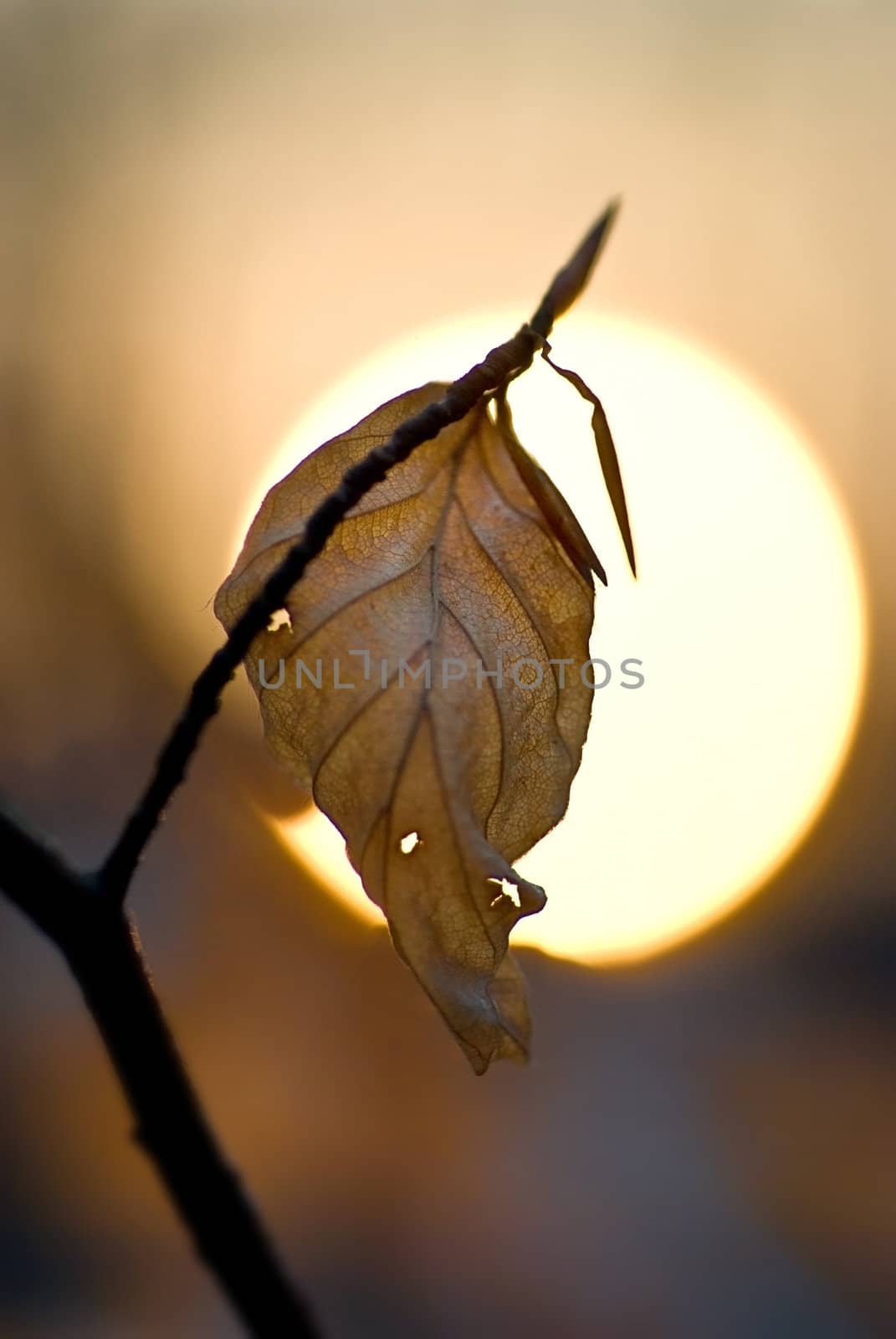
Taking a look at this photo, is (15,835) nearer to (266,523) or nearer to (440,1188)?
(266,523)

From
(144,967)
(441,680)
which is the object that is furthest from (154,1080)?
(441,680)

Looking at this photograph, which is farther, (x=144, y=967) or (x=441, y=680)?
(x=441, y=680)

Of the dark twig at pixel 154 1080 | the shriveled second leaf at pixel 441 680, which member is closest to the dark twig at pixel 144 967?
the dark twig at pixel 154 1080

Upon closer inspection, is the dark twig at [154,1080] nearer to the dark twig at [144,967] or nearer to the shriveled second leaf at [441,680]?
the dark twig at [144,967]

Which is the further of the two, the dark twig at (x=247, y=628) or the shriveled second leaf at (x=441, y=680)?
the shriveled second leaf at (x=441, y=680)

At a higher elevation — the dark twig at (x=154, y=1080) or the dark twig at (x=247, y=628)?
the dark twig at (x=247, y=628)

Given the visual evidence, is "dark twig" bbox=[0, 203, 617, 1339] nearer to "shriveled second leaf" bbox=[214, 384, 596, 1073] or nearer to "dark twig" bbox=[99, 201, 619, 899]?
"dark twig" bbox=[99, 201, 619, 899]

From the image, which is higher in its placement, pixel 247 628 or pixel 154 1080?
pixel 247 628

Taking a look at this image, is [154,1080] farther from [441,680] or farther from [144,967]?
[441,680]
